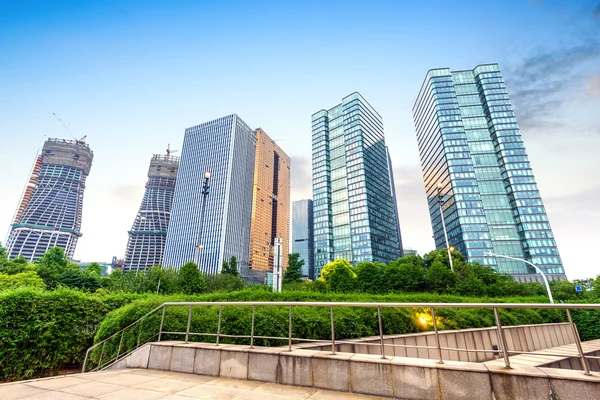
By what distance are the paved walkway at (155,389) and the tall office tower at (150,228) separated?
197 m

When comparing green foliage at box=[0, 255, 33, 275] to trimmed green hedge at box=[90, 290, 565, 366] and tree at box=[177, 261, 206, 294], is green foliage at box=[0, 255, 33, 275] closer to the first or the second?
tree at box=[177, 261, 206, 294]

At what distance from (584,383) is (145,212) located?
218 m

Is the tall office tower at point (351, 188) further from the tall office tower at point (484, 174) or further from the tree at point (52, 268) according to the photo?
the tree at point (52, 268)

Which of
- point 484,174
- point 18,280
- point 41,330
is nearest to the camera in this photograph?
point 41,330

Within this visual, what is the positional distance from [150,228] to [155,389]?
684 feet

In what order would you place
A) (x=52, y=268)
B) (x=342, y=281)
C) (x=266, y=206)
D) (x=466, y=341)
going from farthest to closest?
1. (x=266, y=206)
2. (x=52, y=268)
3. (x=342, y=281)
4. (x=466, y=341)

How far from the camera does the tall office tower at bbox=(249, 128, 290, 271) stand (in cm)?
15662

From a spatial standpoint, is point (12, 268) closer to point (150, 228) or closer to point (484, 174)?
point (484, 174)

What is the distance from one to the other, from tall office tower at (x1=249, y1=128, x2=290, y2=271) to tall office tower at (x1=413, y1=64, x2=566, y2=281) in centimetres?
9021

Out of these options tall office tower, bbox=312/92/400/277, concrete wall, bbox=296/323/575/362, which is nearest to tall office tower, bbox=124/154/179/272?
tall office tower, bbox=312/92/400/277

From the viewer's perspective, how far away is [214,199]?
127812 millimetres

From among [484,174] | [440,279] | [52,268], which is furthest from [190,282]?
[484,174]

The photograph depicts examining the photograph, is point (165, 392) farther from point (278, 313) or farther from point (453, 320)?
point (453, 320)

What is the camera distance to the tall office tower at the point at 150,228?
182625 millimetres
